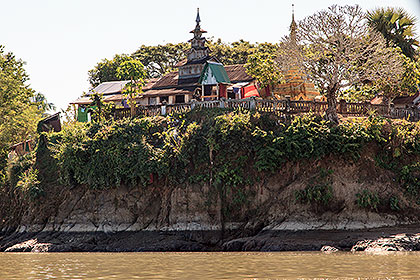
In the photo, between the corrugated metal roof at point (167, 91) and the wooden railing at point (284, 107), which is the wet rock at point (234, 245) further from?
the corrugated metal roof at point (167, 91)

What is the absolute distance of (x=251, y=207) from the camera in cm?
3177

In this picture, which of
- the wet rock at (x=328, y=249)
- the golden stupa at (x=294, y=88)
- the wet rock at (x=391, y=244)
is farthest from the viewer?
the golden stupa at (x=294, y=88)

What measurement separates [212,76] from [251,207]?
45.2 ft

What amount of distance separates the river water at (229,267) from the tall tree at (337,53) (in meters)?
13.8

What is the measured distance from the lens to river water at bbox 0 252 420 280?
680 inches

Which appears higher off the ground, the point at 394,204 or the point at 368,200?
the point at 368,200

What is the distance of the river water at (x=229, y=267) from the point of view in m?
17.3

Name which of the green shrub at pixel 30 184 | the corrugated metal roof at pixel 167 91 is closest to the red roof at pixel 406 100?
the corrugated metal roof at pixel 167 91

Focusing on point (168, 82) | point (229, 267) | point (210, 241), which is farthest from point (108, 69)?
point (229, 267)

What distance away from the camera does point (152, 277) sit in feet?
57.2

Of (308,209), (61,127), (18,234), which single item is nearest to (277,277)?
(308,209)

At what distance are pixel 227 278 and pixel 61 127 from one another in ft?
94.5

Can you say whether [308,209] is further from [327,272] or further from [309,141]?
[327,272]

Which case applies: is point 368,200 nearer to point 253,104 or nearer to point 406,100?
point 253,104
